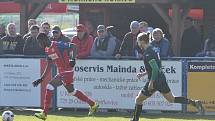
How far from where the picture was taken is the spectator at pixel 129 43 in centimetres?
1438

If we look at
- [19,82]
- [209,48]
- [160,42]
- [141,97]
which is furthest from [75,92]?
[209,48]

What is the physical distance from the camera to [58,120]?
43.2 ft

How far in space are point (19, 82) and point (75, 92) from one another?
1.98 m

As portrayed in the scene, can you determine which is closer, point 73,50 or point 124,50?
point 73,50

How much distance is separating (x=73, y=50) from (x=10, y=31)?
8.65ft

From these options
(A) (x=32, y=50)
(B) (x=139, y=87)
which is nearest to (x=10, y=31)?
(A) (x=32, y=50)

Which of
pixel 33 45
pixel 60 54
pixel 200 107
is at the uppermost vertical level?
pixel 33 45

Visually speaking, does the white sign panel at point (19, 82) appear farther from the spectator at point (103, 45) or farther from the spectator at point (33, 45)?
the spectator at point (103, 45)

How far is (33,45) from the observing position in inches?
584

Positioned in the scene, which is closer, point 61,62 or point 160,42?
point 61,62

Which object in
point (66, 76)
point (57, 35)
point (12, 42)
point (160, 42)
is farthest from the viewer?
point (12, 42)

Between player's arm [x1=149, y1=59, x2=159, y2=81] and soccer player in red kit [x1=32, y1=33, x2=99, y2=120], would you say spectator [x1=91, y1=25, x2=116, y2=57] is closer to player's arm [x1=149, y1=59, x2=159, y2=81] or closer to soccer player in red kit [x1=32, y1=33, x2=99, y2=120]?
soccer player in red kit [x1=32, y1=33, x2=99, y2=120]

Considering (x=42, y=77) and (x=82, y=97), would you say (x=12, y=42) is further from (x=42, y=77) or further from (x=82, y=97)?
(x=82, y=97)

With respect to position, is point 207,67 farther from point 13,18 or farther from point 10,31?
point 13,18
